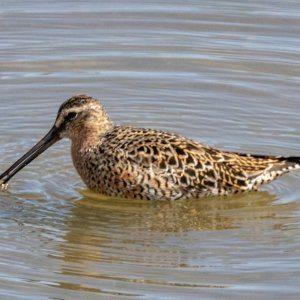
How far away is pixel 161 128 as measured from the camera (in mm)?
12438

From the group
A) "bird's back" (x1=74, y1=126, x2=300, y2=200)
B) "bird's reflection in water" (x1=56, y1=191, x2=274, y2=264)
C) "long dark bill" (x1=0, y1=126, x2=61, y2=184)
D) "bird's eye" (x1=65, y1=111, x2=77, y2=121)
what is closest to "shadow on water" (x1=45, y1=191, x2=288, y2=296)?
"bird's reflection in water" (x1=56, y1=191, x2=274, y2=264)

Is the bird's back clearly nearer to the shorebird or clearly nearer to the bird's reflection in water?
the shorebird

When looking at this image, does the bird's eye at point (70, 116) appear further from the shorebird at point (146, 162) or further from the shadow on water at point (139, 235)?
the shadow on water at point (139, 235)

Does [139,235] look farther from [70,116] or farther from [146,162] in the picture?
[70,116]

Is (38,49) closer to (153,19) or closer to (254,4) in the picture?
(153,19)

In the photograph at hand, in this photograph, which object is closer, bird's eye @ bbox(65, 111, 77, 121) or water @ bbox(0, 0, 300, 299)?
water @ bbox(0, 0, 300, 299)

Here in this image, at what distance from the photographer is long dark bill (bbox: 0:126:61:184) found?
1101 centimetres

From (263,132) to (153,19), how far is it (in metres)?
3.58

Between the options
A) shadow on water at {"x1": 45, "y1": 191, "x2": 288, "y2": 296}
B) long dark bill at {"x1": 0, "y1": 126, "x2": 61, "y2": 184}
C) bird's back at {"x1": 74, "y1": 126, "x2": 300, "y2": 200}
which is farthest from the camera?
long dark bill at {"x1": 0, "y1": 126, "x2": 61, "y2": 184}

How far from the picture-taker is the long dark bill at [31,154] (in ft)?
36.1

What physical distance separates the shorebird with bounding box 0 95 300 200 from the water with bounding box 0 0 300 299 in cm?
15

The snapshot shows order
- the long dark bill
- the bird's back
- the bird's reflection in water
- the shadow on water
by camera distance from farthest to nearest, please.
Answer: the long dark bill → the bird's back → the bird's reflection in water → the shadow on water

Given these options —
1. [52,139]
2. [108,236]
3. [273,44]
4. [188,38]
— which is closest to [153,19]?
[188,38]

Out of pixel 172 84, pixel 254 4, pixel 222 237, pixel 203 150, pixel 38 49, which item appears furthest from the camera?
pixel 254 4
